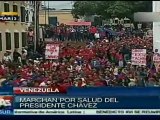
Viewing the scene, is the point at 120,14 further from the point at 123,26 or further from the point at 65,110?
the point at 65,110

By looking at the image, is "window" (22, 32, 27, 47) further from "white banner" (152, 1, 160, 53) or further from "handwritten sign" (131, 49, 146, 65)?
"white banner" (152, 1, 160, 53)

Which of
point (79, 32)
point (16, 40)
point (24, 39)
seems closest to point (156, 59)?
point (79, 32)

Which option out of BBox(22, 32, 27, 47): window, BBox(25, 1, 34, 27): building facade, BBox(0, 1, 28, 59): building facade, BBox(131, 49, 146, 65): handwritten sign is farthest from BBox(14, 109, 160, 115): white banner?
BBox(25, 1, 34, 27): building facade

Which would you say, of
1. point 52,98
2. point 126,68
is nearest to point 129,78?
point 126,68

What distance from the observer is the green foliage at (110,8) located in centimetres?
1999

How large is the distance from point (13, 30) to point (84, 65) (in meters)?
1.47

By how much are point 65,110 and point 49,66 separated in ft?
3.22

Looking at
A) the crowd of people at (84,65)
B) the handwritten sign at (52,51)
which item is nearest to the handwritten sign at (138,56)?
the crowd of people at (84,65)

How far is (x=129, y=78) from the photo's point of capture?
2039 centimetres

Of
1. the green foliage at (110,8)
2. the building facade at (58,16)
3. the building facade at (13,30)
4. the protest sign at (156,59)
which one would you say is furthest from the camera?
the protest sign at (156,59)

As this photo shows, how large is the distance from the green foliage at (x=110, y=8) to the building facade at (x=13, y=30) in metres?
0.98

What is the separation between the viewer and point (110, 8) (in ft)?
66.1

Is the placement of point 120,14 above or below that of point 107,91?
above

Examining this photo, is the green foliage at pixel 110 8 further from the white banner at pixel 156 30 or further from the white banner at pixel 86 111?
the white banner at pixel 86 111
